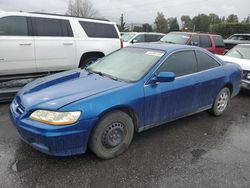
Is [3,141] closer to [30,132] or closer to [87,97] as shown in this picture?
[30,132]

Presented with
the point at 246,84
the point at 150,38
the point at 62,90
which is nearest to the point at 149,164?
the point at 62,90

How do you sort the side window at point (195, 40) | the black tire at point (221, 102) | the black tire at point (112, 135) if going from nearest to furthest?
the black tire at point (112, 135), the black tire at point (221, 102), the side window at point (195, 40)

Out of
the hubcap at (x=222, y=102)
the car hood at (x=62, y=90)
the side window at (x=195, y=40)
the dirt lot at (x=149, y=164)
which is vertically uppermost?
the side window at (x=195, y=40)

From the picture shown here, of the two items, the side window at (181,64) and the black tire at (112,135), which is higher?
the side window at (181,64)

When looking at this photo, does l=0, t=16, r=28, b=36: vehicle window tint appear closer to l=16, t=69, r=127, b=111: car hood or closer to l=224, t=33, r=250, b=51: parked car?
l=16, t=69, r=127, b=111: car hood

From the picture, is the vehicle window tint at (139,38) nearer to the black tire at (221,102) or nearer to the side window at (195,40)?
the side window at (195,40)

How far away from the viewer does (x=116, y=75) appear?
12.1ft

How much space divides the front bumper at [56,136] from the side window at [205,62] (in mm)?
2419

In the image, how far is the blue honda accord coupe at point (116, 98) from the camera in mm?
2783

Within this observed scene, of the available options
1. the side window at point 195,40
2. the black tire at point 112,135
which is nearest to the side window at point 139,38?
the side window at point 195,40

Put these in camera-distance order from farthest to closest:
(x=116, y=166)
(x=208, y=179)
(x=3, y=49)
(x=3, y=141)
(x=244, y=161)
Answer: (x=3, y=49) < (x=3, y=141) < (x=244, y=161) < (x=116, y=166) < (x=208, y=179)

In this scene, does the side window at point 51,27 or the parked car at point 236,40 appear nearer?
the side window at point 51,27

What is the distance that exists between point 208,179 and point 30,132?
2.16 meters

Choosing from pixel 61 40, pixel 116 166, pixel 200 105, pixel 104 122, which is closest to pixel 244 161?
pixel 200 105
